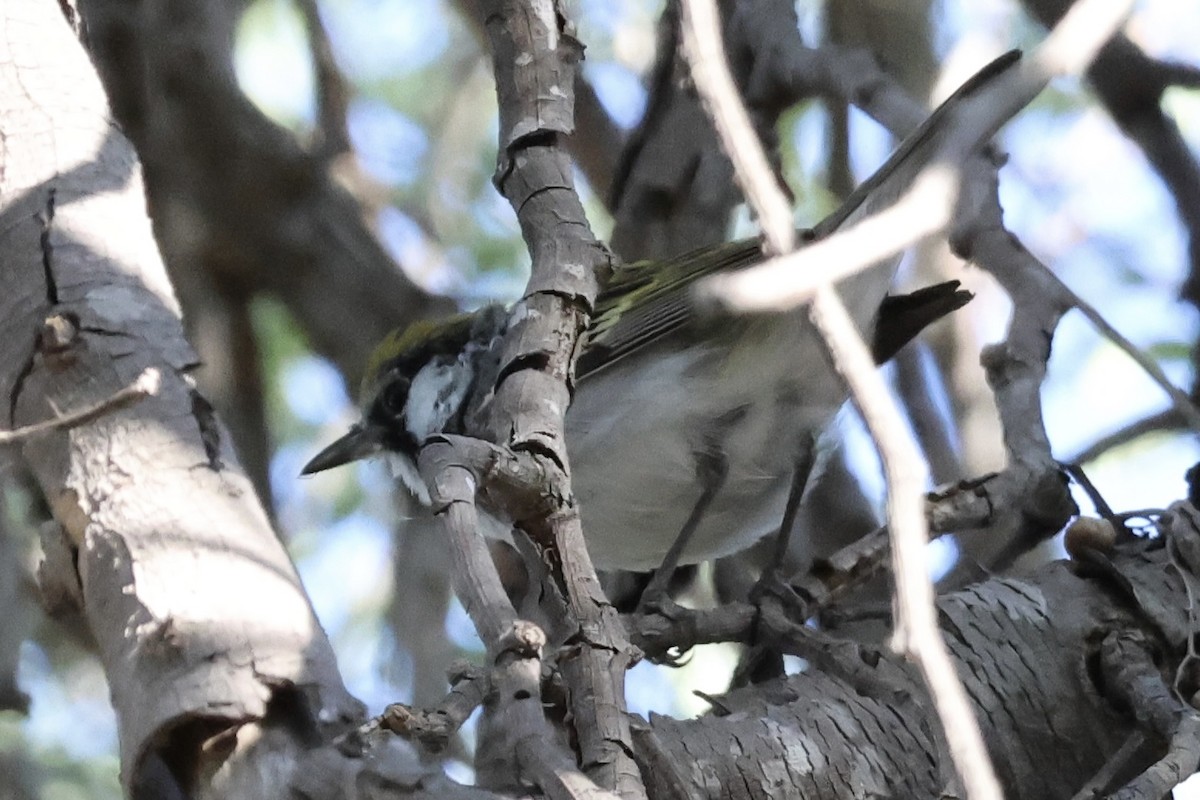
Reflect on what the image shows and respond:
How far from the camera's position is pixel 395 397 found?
385 centimetres

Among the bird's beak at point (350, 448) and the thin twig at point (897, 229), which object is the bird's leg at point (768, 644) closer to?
the bird's beak at point (350, 448)

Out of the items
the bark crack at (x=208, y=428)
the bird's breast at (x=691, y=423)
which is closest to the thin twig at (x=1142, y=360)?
the bird's breast at (x=691, y=423)

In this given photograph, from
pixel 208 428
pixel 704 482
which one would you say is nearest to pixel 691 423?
pixel 704 482

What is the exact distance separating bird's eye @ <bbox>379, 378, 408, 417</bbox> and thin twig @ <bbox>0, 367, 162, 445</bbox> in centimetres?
199

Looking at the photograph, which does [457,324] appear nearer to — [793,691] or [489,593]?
[793,691]

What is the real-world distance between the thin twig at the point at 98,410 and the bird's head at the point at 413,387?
76.5 inches

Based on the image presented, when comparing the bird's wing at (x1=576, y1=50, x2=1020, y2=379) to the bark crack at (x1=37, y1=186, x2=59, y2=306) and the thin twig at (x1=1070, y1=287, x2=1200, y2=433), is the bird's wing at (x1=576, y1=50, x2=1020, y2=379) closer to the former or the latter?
the thin twig at (x1=1070, y1=287, x2=1200, y2=433)

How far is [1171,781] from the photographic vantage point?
1879mm

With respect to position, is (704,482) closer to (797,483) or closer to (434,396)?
(797,483)

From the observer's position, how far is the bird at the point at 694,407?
3.29m

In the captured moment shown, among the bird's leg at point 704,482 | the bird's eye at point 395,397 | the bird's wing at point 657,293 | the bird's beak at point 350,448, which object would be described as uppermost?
the bird's eye at point 395,397

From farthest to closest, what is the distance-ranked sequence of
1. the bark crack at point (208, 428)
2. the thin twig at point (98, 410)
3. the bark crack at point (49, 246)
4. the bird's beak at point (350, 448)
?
the bird's beak at point (350, 448) < the bark crack at point (49, 246) < the bark crack at point (208, 428) < the thin twig at point (98, 410)

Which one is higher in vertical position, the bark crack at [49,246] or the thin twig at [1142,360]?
the bark crack at [49,246]

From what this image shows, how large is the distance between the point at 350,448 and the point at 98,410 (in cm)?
219
